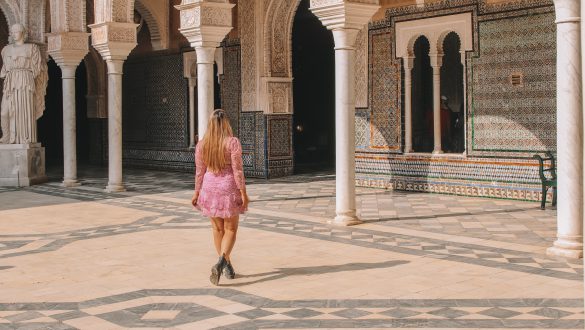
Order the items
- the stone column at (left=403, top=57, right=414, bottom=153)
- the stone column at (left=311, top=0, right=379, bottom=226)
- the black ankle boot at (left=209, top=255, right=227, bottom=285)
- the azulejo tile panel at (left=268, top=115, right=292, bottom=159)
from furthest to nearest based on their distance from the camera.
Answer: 1. the azulejo tile panel at (left=268, top=115, right=292, bottom=159)
2. the stone column at (left=403, top=57, right=414, bottom=153)
3. the stone column at (left=311, top=0, right=379, bottom=226)
4. the black ankle boot at (left=209, top=255, right=227, bottom=285)

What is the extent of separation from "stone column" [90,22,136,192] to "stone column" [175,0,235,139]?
2.29 meters

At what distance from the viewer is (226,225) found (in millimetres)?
5297

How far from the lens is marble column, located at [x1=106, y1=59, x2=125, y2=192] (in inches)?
473

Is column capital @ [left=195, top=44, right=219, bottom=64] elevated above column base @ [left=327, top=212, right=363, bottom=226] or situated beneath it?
elevated above

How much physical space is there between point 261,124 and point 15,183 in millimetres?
4550

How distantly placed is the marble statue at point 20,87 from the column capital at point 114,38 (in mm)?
1983

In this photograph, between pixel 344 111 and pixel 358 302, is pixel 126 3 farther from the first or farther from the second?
pixel 358 302

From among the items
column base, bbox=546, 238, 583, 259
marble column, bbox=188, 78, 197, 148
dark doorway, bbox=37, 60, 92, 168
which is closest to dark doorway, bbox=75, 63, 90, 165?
dark doorway, bbox=37, 60, 92, 168

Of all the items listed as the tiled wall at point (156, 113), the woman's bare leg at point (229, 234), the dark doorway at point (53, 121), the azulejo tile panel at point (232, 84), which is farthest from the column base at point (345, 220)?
the dark doorway at point (53, 121)

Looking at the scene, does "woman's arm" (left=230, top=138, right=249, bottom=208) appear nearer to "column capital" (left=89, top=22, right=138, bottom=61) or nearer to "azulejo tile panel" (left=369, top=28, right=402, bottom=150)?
"azulejo tile panel" (left=369, top=28, right=402, bottom=150)

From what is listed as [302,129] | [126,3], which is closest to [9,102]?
[126,3]

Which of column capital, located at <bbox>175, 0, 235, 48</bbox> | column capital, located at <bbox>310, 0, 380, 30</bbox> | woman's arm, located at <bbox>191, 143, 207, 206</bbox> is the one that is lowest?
Answer: woman's arm, located at <bbox>191, 143, 207, 206</bbox>

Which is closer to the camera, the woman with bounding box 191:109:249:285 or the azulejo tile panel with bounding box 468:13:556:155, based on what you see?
the woman with bounding box 191:109:249:285

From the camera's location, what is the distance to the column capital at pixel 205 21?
981 cm
